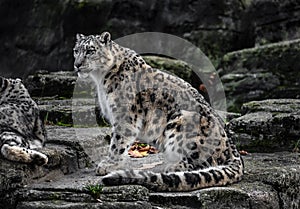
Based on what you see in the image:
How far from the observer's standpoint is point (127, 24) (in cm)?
1235

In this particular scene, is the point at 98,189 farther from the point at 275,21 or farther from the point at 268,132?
the point at 275,21

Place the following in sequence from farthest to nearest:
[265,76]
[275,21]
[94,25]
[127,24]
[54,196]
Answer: [127,24] < [94,25] < [275,21] < [265,76] < [54,196]

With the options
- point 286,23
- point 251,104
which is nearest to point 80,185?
point 251,104

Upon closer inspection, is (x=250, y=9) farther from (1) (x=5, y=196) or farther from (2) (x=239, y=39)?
(1) (x=5, y=196)

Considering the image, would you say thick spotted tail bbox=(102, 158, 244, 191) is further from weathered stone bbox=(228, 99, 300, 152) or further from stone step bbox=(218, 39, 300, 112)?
stone step bbox=(218, 39, 300, 112)

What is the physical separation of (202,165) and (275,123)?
1923mm

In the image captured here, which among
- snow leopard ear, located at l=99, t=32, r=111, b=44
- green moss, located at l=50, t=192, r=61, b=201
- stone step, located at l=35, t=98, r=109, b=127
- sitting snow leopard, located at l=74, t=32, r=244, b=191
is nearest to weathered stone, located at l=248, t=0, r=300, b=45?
stone step, located at l=35, t=98, r=109, b=127

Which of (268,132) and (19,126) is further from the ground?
(268,132)

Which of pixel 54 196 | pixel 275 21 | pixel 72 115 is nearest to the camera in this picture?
pixel 54 196

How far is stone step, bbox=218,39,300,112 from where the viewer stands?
9.55 meters

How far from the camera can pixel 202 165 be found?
4.93m

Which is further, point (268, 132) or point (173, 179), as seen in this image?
point (268, 132)

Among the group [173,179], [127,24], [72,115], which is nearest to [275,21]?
[127,24]

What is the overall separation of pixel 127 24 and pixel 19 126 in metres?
7.39
